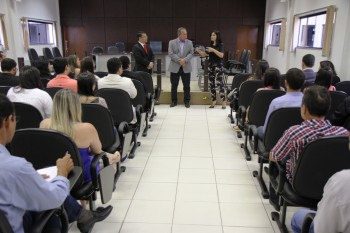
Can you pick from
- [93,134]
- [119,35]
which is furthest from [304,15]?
[93,134]

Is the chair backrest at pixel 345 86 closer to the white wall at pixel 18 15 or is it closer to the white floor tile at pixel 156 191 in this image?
the white floor tile at pixel 156 191

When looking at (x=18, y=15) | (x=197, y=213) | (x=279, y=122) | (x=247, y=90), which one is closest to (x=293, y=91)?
(x=279, y=122)

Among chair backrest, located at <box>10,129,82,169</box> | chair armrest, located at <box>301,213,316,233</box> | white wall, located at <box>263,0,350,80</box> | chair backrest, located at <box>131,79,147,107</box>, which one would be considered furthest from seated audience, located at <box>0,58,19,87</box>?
white wall, located at <box>263,0,350,80</box>

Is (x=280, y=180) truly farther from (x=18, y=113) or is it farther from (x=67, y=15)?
(x=67, y=15)

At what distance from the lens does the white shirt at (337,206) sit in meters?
1.10

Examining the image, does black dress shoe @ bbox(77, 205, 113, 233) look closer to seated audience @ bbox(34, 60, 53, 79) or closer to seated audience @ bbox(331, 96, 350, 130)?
seated audience @ bbox(331, 96, 350, 130)

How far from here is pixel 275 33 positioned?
11.2m

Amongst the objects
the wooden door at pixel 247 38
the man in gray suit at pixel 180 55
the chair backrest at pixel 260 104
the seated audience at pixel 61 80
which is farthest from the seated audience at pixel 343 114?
the wooden door at pixel 247 38

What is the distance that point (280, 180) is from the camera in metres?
2.02

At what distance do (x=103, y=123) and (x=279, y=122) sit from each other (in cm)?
143

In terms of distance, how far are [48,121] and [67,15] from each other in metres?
11.3

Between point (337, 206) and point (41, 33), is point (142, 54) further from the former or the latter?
point (41, 33)

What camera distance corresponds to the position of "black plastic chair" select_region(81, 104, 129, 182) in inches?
99.0

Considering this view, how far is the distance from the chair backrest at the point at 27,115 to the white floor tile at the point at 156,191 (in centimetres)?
107
